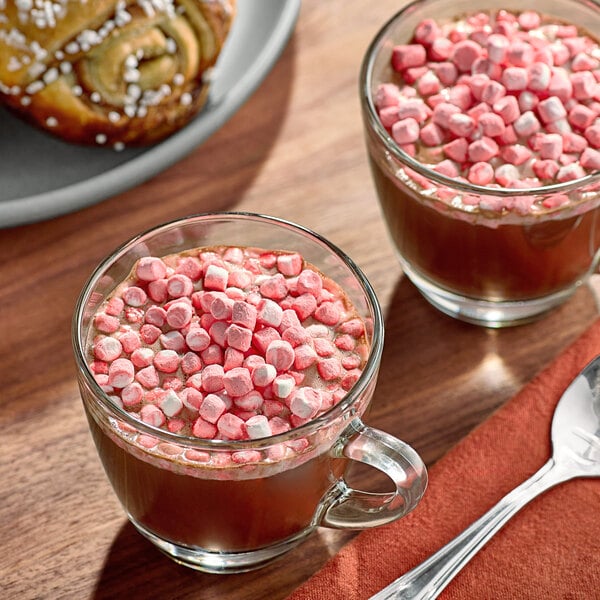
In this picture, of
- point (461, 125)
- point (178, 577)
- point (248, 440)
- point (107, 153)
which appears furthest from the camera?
point (107, 153)

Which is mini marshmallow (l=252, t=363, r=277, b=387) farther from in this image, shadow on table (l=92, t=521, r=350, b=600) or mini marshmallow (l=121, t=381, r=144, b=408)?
shadow on table (l=92, t=521, r=350, b=600)

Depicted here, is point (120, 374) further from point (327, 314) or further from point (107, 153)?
point (107, 153)

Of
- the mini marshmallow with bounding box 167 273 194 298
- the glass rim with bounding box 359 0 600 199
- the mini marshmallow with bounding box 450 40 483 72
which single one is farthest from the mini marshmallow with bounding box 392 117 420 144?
the mini marshmallow with bounding box 167 273 194 298

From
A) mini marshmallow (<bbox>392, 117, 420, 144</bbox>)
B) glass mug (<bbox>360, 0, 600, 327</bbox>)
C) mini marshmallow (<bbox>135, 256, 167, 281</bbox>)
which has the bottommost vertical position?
glass mug (<bbox>360, 0, 600, 327</bbox>)

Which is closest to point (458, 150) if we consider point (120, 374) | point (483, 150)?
point (483, 150)

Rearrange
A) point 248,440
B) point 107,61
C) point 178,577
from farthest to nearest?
point 107,61 → point 178,577 → point 248,440

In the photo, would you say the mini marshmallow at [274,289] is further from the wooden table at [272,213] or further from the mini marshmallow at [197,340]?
the wooden table at [272,213]

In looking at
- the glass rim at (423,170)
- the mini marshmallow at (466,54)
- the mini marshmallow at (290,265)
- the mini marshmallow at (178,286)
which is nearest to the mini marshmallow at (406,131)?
the glass rim at (423,170)
